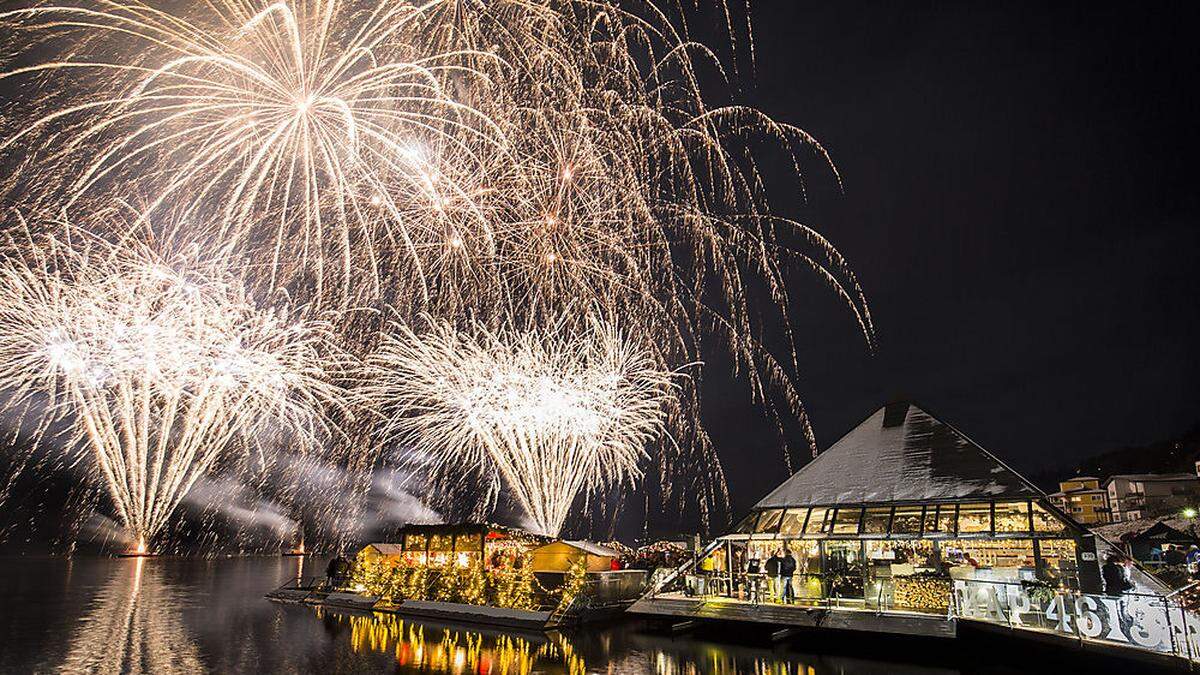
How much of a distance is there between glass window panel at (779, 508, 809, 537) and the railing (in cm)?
698

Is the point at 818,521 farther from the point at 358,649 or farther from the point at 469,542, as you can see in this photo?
the point at 358,649

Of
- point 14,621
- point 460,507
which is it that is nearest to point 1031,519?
point 14,621

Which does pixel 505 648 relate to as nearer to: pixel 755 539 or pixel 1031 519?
pixel 755 539

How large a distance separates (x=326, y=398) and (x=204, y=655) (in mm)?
14457

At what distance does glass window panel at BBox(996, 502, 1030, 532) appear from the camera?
2383 centimetres

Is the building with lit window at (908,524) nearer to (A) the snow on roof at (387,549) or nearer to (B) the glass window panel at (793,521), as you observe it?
(B) the glass window panel at (793,521)

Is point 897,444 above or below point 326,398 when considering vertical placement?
below

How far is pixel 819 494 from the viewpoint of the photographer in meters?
27.2

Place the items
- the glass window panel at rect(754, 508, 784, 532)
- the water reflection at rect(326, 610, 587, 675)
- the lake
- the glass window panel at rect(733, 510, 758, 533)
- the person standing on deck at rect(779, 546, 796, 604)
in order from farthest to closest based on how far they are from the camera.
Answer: the glass window panel at rect(733, 510, 758, 533)
the glass window panel at rect(754, 508, 784, 532)
the person standing on deck at rect(779, 546, 796, 604)
the water reflection at rect(326, 610, 587, 675)
the lake

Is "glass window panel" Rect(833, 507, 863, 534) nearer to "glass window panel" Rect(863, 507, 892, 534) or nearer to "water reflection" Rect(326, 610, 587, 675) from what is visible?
"glass window panel" Rect(863, 507, 892, 534)

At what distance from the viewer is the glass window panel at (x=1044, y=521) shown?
74.7 feet

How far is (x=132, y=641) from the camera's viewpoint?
2281 centimetres

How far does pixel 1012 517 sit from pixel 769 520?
8.59 meters

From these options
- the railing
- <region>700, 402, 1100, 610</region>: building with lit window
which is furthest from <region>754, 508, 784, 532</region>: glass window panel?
the railing
